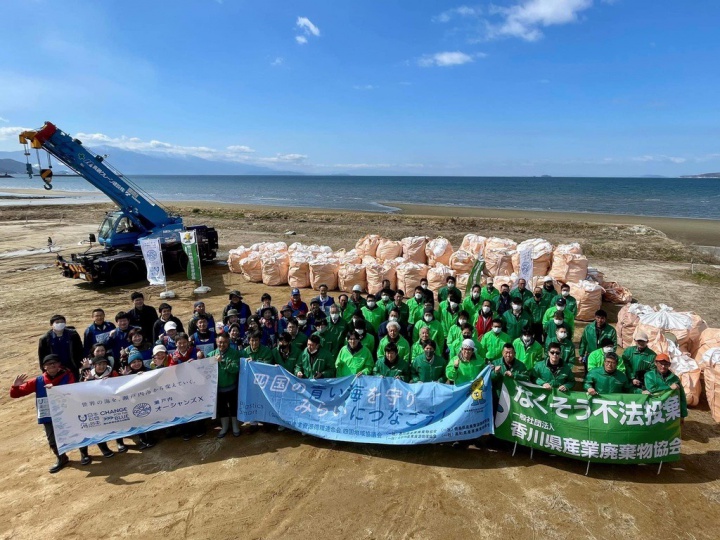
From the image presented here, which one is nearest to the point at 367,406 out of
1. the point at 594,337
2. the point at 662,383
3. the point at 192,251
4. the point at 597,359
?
the point at 597,359

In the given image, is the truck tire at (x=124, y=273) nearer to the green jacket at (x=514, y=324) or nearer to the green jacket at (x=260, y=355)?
the green jacket at (x=260, y=355)

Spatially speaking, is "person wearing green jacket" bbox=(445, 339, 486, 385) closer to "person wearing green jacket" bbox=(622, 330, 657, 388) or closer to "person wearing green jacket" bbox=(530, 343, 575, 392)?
"person wearing green jacket" bbox=(530, 343, 575, 392)

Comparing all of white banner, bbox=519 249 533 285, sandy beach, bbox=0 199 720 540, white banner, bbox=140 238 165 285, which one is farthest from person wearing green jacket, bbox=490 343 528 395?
white banner, bbox=140 238 165 285

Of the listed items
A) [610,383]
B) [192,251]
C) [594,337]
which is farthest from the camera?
[192,251]

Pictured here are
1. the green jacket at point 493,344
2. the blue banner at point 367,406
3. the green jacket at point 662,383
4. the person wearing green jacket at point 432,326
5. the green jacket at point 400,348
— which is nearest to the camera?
the green jacket at point 662,383

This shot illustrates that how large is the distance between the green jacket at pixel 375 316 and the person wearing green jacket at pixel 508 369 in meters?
2.39

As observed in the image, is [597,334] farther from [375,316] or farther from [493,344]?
[375,316]

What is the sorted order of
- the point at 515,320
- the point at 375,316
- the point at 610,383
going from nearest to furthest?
the point at 610,383 → the point at 515,320 → the point at 375,316

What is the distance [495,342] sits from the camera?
18.5 ft

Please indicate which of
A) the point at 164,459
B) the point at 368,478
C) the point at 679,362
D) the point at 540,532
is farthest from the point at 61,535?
the point at 679,362

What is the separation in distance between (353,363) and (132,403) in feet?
8.84

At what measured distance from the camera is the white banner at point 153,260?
36.2ft

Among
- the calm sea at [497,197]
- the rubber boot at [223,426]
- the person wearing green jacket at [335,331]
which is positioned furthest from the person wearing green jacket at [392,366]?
the calm sea at [497,197]

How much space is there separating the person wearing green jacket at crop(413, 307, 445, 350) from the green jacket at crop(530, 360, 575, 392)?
148cm
